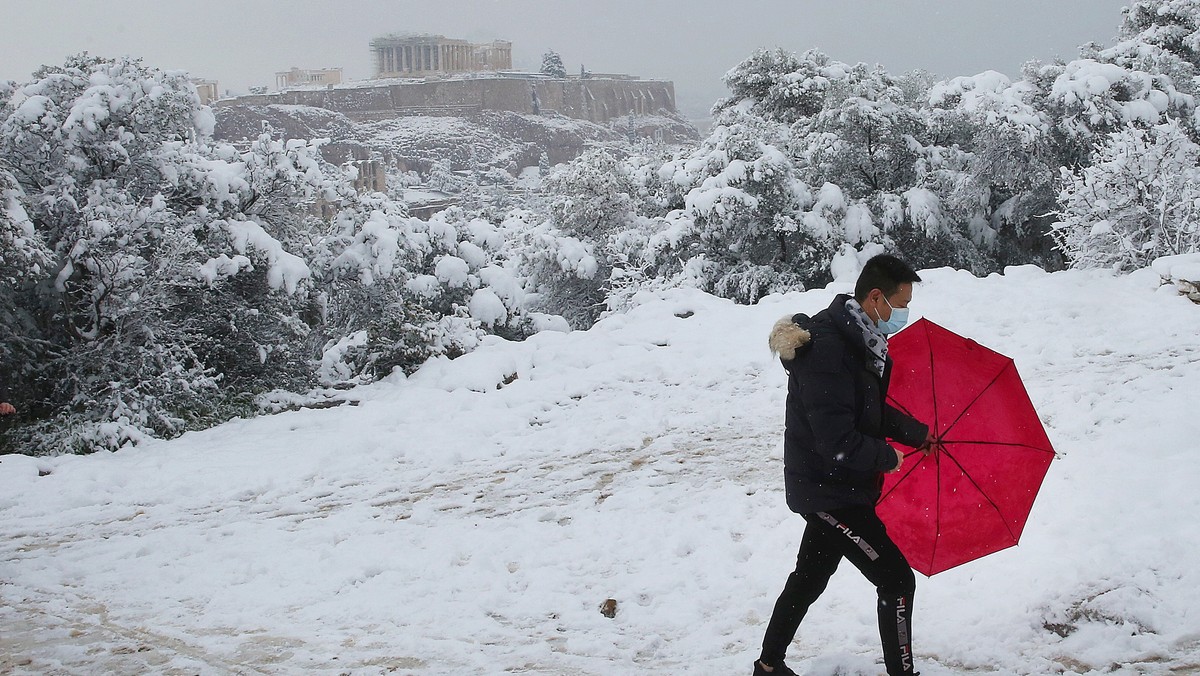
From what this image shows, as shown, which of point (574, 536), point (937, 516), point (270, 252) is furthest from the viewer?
point (270, 252)

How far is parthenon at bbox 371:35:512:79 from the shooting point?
368ft

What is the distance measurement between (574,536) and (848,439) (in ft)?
9.83

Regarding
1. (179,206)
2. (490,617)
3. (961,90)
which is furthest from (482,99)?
(490,617)

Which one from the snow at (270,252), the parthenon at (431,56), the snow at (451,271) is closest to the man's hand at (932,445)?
the snow at (270,252)

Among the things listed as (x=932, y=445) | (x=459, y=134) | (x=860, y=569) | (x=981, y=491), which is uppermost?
(x=459, y=134)

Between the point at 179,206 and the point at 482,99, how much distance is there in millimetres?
85552

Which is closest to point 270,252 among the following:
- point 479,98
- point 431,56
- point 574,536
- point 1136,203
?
point 574,536

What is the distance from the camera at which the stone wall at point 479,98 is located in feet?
286

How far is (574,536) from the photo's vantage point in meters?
5.48

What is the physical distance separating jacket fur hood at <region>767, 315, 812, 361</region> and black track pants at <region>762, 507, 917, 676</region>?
0.56m

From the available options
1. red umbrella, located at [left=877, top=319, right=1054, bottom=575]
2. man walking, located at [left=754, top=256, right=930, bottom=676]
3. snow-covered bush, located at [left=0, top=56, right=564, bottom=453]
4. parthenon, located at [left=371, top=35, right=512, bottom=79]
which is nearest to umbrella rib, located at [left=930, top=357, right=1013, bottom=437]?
red umbrella, located at [left=877, top=319, right=1054, bottom=575]

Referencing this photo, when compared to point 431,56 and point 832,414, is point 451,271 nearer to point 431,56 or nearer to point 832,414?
point 832,414

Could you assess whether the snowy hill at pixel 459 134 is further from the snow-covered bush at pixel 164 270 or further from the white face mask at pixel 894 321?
the white face mask at pixel 894 321

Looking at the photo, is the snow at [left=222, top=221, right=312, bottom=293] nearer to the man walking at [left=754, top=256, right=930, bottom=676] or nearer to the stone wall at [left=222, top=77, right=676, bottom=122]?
the man walking at [left=754, top=256, right=930, bottom=676]
